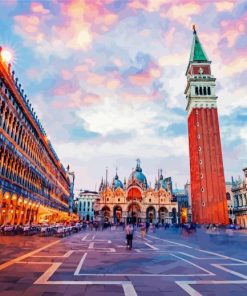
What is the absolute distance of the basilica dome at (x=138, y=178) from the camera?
364 feet

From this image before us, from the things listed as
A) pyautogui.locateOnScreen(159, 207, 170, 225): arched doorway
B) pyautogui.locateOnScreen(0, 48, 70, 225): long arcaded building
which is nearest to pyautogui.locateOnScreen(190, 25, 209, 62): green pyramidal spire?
pyautogui.locateOnScreen(159, 207, 170, 225): arched doorway

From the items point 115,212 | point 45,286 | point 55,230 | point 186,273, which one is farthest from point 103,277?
point 115,212

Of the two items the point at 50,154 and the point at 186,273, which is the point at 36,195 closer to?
the point at 50,154

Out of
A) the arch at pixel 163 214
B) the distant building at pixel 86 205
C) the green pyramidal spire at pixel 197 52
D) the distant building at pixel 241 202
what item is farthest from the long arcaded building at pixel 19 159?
the distant building at pixel 86 205

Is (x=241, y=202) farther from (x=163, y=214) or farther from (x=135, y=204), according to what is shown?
(x=135, y=204)

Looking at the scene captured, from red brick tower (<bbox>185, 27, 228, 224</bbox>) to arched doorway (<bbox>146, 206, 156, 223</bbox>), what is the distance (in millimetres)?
35153

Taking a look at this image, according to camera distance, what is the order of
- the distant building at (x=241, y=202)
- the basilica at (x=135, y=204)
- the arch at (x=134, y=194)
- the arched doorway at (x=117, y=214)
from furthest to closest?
the arched doorway at (x=117, y=214) → the arch at (x=134, y=194) → the basilica at (x=135, y=204) → the distant building at (x=241, y=202)

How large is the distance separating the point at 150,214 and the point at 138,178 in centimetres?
1696

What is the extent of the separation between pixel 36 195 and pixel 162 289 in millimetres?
41379

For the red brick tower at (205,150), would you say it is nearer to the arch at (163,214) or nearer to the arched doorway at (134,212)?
the arch at (163,214)

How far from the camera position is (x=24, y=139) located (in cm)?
3875

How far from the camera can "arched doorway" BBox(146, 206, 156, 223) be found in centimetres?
10819

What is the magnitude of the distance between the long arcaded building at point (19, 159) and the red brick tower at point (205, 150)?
40.9 metres

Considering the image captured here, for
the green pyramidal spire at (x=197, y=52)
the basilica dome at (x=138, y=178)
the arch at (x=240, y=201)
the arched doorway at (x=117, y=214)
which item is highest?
the green pyramidal spire at (x=197, y=52)
